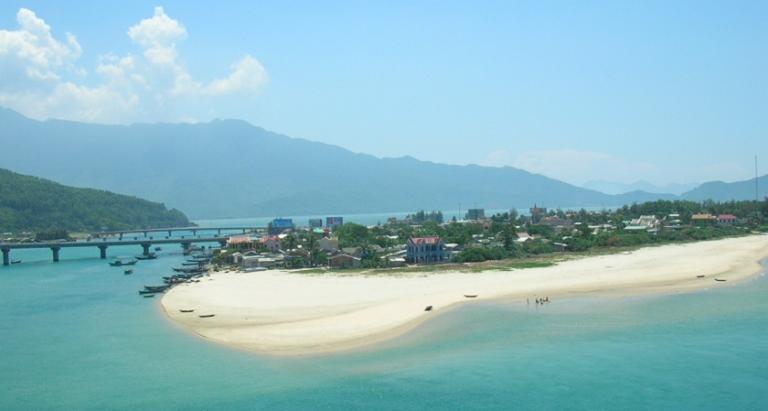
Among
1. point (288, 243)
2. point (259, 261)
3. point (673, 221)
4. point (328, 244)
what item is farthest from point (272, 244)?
point (673, 221)

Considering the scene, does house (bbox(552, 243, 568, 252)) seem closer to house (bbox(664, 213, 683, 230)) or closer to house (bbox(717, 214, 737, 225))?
house (bbox(664, 213, 683, 230))

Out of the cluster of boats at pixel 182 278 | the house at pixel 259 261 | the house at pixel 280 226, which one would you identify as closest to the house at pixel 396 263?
the house at pixel 259 261

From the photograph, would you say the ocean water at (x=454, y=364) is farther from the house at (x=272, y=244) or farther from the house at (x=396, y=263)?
the house at (x=272, y=244)

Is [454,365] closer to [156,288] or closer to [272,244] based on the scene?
[156,288]

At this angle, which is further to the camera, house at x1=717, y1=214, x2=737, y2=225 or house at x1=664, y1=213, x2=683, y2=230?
house at x1=717, y1=214, x2=737, y2=225

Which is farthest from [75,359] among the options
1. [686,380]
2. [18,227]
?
[18,227]

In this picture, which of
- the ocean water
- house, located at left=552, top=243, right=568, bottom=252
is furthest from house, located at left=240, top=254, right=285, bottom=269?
house, located at left=552, top=243, right=568, bottom=252
